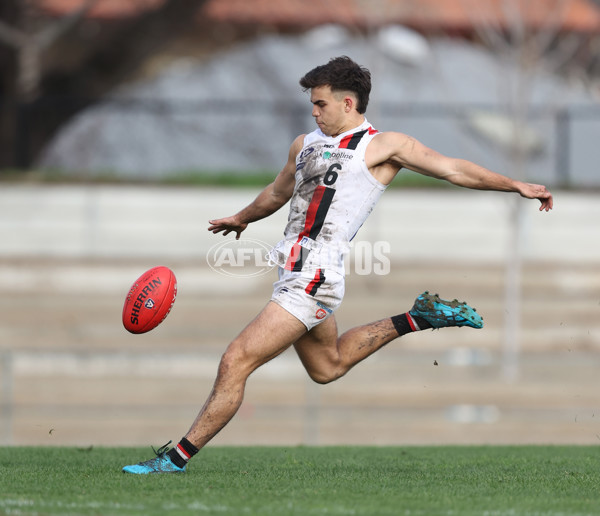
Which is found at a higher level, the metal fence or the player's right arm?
the metal fence

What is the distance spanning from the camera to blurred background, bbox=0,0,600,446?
1357cm

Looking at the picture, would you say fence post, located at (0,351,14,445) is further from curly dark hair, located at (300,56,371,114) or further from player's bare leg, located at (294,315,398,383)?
curly dark hair, located at (300,56,371,114)

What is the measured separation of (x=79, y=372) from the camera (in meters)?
15.1

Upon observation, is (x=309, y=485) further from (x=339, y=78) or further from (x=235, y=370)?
(x=339, y=78)

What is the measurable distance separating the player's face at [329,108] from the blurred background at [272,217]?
5915 mm

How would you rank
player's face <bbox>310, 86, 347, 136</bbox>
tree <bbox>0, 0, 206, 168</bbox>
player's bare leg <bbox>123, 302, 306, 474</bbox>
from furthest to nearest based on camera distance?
tree <bbox>0, 0, 206, 168</bbox>, player's face <bbox>310, 86, 347, 136</bbox>, player's bare leg <bbox>123, 302, 306, 474</bbox>

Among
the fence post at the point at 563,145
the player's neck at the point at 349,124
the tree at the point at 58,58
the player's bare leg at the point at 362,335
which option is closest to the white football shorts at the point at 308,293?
the player's bare leg at the point at 362,335

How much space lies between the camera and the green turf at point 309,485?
520 centimetres

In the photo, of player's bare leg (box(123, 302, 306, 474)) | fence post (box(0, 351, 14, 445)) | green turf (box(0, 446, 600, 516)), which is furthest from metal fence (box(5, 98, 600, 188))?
player's bare leg (box(123, 302, 306, 474))

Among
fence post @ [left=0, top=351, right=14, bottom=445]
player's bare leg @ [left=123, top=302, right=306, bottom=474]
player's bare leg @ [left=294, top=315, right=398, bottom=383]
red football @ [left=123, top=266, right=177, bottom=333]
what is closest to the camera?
player's bare leg @ [left=123, top=302, right=306, bottom=474]

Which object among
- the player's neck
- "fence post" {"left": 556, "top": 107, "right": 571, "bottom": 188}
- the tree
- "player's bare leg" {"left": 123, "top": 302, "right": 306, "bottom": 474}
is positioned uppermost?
the tree

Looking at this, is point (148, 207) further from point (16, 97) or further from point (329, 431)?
point (329, 431)

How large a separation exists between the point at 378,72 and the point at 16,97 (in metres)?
7.47

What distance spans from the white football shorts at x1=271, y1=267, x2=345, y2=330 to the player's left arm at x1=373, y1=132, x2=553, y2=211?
80 centimetres
